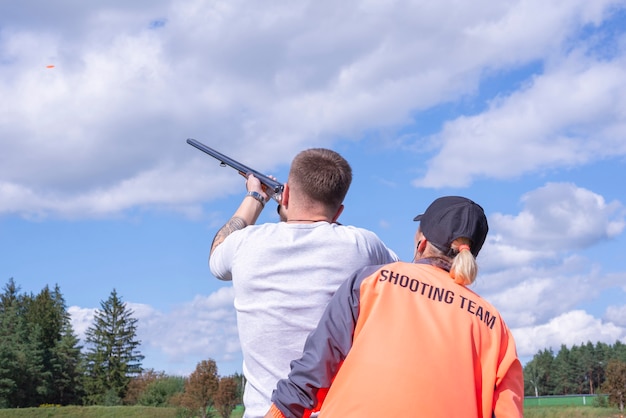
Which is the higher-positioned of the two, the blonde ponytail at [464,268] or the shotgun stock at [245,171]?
the shotgun stock at [245,171]

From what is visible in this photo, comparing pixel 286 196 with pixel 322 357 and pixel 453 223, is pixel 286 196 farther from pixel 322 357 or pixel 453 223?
pixel 322 357

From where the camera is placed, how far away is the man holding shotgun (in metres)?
3.29

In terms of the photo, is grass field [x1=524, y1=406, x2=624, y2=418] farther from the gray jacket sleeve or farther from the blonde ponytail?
the gray jacket sleeve

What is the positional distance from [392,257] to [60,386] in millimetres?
70555

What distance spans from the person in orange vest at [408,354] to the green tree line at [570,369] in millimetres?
62778

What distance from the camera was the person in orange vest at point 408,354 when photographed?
2617 mm

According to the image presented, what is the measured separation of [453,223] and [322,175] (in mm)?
688

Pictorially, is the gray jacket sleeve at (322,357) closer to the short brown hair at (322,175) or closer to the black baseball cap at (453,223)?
the black baseball cap at (453,223)

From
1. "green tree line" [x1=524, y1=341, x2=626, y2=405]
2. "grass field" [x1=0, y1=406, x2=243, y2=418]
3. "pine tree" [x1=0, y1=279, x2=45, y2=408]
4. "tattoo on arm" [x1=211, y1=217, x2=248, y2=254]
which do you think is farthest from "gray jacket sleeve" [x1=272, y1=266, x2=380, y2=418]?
"green tree line" [x1=524, y1=341, x2=626, y2=405]

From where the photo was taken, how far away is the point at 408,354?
2.64 m

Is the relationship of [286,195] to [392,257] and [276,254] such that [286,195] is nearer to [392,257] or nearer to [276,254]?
[276,254]

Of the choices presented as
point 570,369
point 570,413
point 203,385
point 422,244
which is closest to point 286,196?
point 422,244

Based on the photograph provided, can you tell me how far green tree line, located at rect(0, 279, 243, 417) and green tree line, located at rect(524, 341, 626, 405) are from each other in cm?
3258

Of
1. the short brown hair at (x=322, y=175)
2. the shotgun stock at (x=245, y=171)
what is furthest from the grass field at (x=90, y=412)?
the short brown hair at (x=322, y=175)
